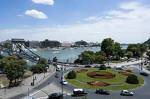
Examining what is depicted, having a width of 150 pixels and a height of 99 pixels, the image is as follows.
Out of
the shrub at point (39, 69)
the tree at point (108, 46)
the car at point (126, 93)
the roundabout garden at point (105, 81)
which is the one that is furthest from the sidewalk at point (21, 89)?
the tree at point (108, 46)

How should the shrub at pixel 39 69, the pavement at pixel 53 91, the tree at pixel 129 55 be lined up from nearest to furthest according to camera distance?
the pavement at pixel 53 91, the shrub at pixel 39 69, the tree at pixel 129 55

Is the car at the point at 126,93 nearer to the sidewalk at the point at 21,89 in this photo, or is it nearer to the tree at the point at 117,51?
the sidewalk at the point at 21,89

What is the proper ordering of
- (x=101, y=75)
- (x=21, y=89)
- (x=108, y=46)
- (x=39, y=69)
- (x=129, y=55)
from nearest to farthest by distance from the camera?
(x=21, y=89), (x=101, y=75), (x=39, y=69), (x=108, y=46), (x=129, y=55)

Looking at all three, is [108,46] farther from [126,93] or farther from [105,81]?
[126,93]

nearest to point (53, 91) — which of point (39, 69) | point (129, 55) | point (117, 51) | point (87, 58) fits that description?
point (39, 69)

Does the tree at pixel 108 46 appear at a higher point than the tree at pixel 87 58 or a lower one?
higher

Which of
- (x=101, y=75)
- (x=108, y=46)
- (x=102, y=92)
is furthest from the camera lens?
(x=108, y=46)

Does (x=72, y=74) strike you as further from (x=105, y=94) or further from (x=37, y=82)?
(x=105, y=94)

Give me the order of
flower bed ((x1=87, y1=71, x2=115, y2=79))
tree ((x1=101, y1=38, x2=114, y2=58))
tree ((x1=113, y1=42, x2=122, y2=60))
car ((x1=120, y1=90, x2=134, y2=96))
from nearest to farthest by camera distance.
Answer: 1. car ((x1=120, y1=90, x2=134, y2=96))
2. flower bed ((x1=87, y1=71, x2=115, y2=79))
3. tree ((x1=101, y1=38, x2=114, y2=58))
4. tree ((x1=113, y1=42, x2=122, y2=60))

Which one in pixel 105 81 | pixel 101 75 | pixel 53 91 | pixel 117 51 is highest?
pixel 117 51

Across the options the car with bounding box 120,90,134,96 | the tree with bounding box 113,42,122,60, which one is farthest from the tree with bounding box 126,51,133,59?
the car with bounding box 120,90,134,96

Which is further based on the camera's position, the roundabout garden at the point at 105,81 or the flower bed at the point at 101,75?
the flower bed at the point at 101,75

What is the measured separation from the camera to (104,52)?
13538cm

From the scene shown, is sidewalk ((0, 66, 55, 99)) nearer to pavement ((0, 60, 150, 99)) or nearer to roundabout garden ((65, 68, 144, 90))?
pavement ((0, 60, 150, 99))
